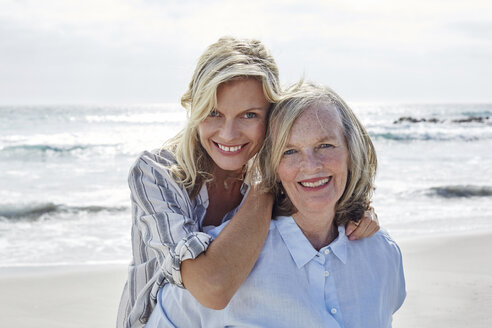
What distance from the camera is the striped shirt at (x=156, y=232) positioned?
232 centimetres

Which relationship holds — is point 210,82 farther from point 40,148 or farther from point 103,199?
point 40,148

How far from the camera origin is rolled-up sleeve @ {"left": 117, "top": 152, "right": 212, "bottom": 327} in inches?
98.0

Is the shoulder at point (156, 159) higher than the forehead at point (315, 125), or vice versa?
the forehead at point (315, 125)

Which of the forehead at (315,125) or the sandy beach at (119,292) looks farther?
the sandy beach at (119,292)

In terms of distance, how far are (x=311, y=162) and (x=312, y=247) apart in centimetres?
33

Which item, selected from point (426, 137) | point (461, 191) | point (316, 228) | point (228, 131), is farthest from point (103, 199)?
point (426, 137)

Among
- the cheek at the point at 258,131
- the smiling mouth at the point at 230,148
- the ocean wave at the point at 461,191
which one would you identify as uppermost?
the cheek at the point at 258,131

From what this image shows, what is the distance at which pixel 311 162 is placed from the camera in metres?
2.23

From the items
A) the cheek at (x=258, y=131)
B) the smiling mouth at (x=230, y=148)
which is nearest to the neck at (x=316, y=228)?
the cheek at (x=258, y=131)

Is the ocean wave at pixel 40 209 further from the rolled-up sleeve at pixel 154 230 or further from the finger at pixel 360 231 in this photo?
the finger at pixel 360 231

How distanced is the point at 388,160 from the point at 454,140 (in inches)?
386

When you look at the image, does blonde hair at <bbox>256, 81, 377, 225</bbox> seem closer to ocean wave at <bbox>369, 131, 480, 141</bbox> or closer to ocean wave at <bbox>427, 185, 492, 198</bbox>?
ocean wave at <bbox>427, 185, 492, 198</bbox>

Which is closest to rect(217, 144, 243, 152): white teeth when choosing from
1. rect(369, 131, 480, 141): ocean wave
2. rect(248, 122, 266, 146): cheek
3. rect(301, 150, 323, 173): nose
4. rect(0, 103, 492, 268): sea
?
rect(248, 122, 266, 146): cheek

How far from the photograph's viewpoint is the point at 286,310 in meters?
2.12
